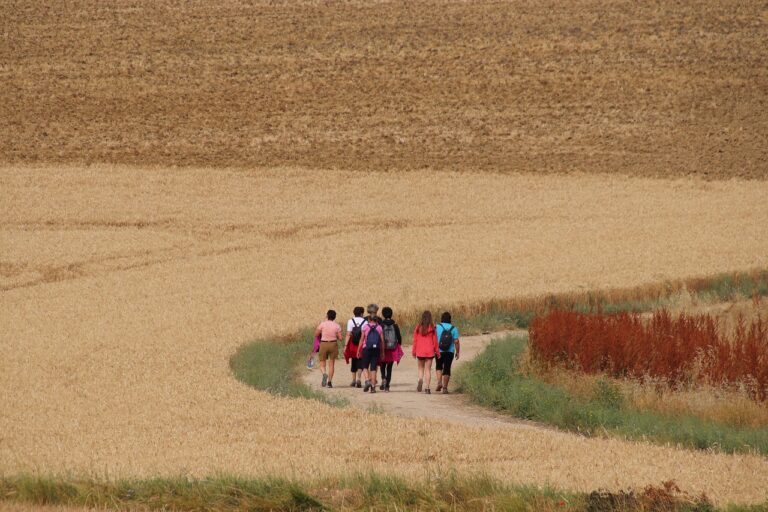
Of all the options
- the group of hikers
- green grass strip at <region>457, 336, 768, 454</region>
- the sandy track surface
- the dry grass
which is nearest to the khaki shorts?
the group of hikers

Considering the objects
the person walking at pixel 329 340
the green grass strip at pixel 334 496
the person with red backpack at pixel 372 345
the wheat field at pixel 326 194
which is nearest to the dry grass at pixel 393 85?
the wheat field at pixel 326 194

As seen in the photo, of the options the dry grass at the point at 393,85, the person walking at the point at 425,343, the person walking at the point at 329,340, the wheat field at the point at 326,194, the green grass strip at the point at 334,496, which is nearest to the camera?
the green grass strip at the point at 334,496

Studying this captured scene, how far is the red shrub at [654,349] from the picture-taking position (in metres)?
19.2

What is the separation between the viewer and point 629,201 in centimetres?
4634

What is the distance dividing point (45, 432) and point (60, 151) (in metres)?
38.7

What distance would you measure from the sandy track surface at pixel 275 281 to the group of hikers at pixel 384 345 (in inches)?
80.6

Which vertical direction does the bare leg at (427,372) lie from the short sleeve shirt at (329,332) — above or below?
below

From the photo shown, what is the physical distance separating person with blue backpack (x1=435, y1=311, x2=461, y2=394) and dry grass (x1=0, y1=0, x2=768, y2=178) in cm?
2997

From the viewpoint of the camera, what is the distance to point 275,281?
110ft

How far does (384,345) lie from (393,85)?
133 feet

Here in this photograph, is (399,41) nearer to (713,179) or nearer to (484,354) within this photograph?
(713,179)

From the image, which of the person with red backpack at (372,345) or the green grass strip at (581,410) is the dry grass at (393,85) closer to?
the green grass strip at (581,410)

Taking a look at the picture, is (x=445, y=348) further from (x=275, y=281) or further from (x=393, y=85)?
(x=393, y=85)

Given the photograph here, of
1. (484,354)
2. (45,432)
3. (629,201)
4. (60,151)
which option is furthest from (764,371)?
(60,151)
